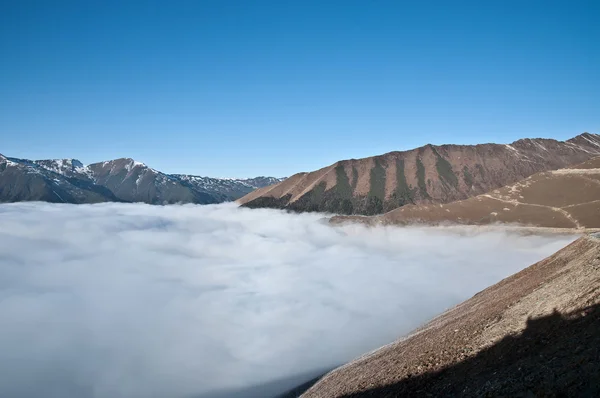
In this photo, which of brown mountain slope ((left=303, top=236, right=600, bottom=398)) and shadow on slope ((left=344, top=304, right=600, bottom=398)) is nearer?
shadow on slope ((left=344, top=304, right=600, bottom=398))

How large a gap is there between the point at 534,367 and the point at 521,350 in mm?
3683

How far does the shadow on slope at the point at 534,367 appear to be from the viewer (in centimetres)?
1912

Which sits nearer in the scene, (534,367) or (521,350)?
(534,367)

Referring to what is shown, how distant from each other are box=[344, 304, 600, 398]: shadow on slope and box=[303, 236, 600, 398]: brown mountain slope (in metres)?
0.05

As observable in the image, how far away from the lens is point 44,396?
656 feet

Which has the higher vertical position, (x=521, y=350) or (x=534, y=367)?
(x=534, y=367)

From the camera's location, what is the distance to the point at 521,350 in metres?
25.7

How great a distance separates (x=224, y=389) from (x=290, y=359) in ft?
110

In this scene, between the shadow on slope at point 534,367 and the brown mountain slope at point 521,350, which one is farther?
the brown mountain slope at point 521,350

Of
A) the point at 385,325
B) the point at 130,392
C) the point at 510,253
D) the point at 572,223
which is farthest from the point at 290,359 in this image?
the point at 572,223

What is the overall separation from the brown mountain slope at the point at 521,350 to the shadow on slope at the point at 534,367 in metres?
0.05

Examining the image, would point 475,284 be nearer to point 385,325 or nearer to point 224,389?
point 385,325

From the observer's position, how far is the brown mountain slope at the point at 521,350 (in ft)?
67.3

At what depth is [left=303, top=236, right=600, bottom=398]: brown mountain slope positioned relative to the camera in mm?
20500
